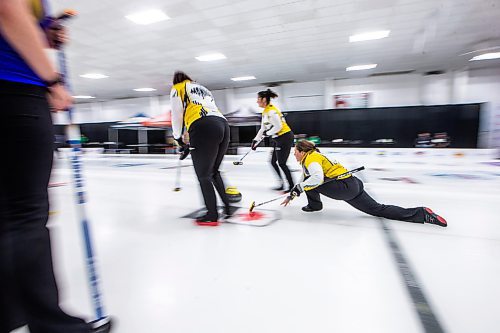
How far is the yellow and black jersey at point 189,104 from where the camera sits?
185 cm

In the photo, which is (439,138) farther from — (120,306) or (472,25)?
(120,306)

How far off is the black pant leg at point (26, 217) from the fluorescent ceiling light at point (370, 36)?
24.3 ft

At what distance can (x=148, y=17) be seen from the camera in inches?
214

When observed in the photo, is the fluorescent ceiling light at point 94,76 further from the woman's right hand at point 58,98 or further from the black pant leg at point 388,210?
the woman's right hand at point 58,98

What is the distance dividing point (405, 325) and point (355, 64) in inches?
389

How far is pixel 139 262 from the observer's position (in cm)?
136

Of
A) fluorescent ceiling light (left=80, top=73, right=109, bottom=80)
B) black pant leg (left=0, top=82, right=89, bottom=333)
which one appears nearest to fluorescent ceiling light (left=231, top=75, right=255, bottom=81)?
fluorescent ceiling light (left=80, top=73, right=109, bottom=80)

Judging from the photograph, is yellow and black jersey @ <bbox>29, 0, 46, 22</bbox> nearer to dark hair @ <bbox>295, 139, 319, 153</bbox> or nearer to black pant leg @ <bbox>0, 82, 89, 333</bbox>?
black pant leg @ <bbox>0, 82, 89, 333</bbox>

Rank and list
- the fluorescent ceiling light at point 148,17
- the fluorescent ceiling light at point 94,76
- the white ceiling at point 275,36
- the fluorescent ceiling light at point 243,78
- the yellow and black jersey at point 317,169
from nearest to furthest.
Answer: the yellow and black jersey at point 317,169 → the white ceiling at point 275,36 → the fluorescent ceiling light at point 148,17 → the fluorescent ceiling light at point 94,76 → the fluorescent ceiling light at point 243,78

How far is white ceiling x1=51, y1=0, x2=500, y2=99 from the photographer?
507 cm

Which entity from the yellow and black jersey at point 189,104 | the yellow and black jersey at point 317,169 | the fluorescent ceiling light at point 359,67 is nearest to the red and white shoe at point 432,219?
the yellow and black jersey at point 317,169

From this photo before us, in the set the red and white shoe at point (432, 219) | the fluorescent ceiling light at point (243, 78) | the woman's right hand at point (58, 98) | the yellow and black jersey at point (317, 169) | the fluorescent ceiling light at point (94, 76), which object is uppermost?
the fluorescent ceiling light at point (243, 78)

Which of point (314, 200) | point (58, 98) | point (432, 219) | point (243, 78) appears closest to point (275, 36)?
point (243, 78)

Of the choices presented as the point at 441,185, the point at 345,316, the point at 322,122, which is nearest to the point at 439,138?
the point at 322,122
